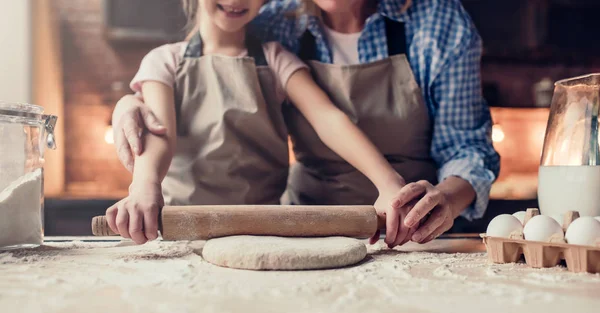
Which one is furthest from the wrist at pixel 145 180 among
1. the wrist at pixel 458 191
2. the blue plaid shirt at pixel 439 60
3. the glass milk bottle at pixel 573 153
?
the glass milk bottle at pixel 573 153

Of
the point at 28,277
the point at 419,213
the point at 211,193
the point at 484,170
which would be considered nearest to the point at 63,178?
the point at 211,193

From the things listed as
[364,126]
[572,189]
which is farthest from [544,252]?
[364,126]

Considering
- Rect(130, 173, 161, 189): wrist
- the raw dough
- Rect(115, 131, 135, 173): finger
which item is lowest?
the raw dough

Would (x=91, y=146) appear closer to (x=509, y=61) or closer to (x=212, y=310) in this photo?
(x=212, y=310)

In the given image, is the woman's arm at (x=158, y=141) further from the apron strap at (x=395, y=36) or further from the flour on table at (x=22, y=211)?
the apron strap at (x=395, y=36)

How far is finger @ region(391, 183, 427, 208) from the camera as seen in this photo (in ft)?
2.55

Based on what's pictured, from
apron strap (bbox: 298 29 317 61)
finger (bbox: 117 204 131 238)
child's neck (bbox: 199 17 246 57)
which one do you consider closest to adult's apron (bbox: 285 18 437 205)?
apron strap (bbox: 298 29 317 61)

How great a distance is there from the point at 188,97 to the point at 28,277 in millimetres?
559

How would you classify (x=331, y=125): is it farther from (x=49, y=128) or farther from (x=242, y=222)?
(x=49, y=128)

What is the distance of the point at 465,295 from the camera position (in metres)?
0.48

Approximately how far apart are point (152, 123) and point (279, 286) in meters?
0.56

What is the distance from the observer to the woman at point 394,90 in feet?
3.58

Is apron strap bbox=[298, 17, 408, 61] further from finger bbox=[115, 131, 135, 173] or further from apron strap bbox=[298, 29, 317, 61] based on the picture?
finger bbox=[115, 131, 135, 173]

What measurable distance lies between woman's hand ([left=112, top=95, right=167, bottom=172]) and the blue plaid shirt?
0.31 m
